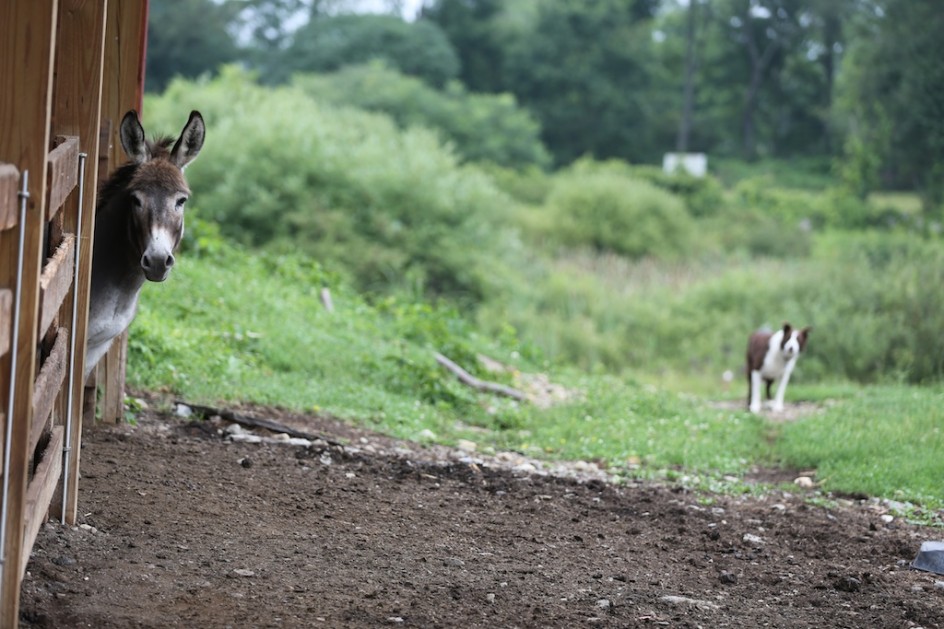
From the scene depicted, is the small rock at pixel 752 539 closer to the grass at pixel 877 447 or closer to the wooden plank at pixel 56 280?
the grass at pixel 877 447

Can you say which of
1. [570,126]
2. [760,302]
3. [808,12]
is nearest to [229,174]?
[760,302]

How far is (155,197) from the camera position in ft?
19.1

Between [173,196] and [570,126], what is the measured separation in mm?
59639

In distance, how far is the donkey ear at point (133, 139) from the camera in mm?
5930

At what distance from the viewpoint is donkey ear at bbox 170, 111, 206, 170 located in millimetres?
6250

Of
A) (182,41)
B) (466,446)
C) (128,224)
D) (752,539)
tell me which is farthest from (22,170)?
(182,41)

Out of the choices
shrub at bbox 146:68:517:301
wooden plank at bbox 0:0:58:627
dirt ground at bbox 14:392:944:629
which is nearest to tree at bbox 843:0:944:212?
shrub at bbox 146:68:517:301

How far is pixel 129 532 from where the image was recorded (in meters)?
5.29

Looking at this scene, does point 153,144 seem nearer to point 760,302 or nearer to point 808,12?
point 760,302

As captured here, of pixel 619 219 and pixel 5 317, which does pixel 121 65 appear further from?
pixel 619 219

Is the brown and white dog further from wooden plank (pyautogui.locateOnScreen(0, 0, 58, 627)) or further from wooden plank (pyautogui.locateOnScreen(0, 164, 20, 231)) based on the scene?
wooden plank (pyautogui.locateOnScreen(0, 164, 20, 231))

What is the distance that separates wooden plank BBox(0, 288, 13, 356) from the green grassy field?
212 inches

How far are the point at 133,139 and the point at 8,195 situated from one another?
2729 millimetres

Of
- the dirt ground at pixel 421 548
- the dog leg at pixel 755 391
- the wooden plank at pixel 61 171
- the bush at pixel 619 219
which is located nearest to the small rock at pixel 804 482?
the dirt ground at pixel 421 548
